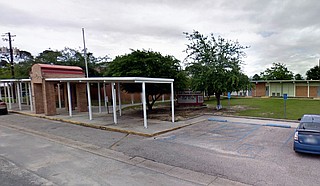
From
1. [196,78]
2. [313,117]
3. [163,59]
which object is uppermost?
[163,59]

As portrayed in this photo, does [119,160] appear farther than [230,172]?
Yes

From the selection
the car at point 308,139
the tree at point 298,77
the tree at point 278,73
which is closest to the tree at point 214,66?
the car at point 308,139

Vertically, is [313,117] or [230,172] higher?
[313,117]

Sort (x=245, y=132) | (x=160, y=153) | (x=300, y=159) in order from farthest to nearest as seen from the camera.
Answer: (x=245, y=132) < (x=160, y=153) < (x=300, y=159)

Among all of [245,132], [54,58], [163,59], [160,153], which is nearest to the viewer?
[160,153]

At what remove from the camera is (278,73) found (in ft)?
175

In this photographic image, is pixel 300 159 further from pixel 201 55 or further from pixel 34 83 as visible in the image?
pixel 34 83

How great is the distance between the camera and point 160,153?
7273 millimetres

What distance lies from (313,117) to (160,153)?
5.91m

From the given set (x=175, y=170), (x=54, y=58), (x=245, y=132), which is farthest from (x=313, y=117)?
(x=54, y=58)

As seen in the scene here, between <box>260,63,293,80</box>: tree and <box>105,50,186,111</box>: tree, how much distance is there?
149 ft

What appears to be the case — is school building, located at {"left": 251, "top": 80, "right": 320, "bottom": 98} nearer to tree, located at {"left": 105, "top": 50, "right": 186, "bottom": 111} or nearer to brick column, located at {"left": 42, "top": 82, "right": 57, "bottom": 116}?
tree, located at {"left": 105, "top": 50, "right": 186, "bottom": 111}

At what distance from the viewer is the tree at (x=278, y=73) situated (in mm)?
52875

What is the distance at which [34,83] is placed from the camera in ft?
56.7
